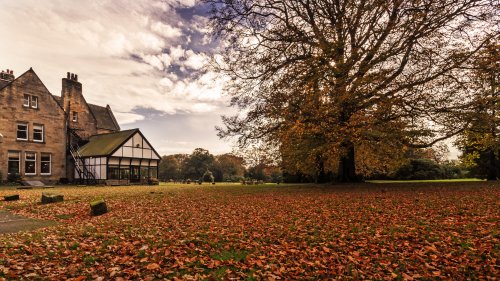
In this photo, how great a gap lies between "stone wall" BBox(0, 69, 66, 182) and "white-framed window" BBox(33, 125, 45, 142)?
1.06 ft

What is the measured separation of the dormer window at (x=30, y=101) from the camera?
3468cm

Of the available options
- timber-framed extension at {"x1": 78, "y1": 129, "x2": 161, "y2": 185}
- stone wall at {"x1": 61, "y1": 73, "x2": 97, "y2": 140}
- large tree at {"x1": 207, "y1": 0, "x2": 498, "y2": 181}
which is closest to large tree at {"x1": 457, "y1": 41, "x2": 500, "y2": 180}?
large tree at {"x1": 207, "y1": 0, "x2": 498, "y2": 181}

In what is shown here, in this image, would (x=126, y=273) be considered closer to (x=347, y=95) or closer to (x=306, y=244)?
(x=306, y=244)

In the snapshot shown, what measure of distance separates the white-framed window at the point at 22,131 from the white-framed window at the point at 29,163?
187 cm

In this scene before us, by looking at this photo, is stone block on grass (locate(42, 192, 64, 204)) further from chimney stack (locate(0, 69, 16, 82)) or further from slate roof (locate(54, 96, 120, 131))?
slate roof (locate(54, 96, 120, 131))

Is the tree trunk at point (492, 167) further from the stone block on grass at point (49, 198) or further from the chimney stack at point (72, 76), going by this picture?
the chimney stack at point (72, 76)

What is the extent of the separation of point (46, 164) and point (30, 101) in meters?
7.61

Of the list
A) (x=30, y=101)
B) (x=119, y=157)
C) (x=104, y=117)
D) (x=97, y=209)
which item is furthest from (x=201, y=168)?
(x=97, y=209)

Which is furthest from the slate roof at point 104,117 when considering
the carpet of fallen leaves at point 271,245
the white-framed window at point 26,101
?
the carpet of fallen leaves at point 271,245

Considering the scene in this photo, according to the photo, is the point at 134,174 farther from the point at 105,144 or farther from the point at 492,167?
the point at 492,167

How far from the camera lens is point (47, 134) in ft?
120

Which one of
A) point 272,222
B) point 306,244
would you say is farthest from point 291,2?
point 306,244

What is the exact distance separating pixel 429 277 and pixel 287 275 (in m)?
2.43

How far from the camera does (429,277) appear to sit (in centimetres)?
520
